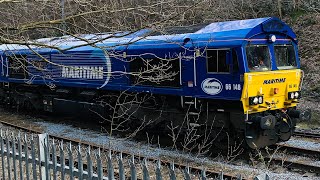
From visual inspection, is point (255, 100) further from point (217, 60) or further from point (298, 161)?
point (298, 161)

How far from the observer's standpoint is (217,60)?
9.70 m

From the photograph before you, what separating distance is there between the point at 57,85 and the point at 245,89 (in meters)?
7.92

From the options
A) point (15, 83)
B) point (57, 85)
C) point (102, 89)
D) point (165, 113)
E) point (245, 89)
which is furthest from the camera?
point (15, 83)

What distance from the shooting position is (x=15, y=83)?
695 inches

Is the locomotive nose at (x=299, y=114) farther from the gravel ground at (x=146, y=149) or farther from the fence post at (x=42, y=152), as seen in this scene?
the fence post at (x=42, y=152)

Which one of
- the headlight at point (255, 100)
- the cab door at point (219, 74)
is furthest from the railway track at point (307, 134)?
the cab door at point (219, 74)

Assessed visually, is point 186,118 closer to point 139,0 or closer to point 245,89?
point 245,89

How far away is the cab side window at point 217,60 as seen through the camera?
9539 millimetres

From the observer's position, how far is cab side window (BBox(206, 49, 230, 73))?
9539 mm

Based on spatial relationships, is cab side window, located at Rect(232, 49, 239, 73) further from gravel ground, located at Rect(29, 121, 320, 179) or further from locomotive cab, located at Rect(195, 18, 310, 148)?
gravel ground, located at Rect(29, 121, 320, 179)

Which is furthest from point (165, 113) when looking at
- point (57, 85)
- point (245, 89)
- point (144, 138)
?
point (57, 85)

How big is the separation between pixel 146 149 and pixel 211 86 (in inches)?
97.5

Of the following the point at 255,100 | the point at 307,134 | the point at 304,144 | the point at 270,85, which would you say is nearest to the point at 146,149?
the point at 255,100

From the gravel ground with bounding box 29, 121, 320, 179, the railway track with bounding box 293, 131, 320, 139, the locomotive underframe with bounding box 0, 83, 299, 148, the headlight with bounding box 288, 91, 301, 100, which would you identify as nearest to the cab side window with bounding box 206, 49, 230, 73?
the locomotive underframe with bounding box 0, 83, 299, 148
